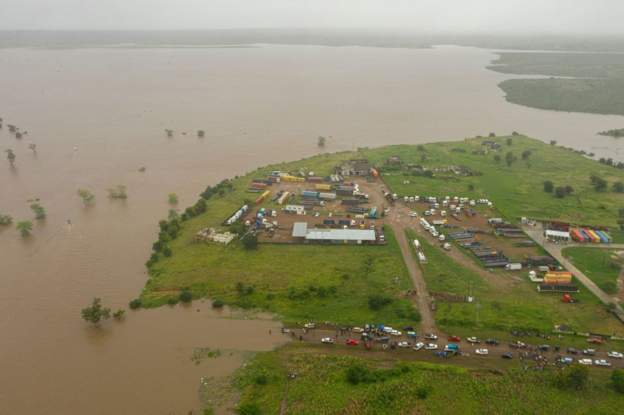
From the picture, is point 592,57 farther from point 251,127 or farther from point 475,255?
point 475,255

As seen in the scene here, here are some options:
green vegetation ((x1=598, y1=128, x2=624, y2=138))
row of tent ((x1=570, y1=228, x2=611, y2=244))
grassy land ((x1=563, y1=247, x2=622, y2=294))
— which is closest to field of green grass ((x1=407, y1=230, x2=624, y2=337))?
grassy land ((x1=563, y1=247, x2=622, y2=294))

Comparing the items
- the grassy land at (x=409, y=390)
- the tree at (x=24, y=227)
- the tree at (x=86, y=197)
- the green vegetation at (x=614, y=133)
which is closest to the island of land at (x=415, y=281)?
the grassy land at (x=409, y=390)

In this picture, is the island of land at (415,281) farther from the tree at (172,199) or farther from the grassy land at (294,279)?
the tree at (172,199)

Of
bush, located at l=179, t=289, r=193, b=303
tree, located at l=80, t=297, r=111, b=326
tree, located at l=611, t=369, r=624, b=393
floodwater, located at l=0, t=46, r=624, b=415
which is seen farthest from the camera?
bush, located at l=179, t=289, r=193, b=303

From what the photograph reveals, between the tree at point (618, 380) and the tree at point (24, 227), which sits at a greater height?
the tree at point (24, 227)

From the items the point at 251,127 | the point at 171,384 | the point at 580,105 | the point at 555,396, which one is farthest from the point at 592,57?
the point at 171,384

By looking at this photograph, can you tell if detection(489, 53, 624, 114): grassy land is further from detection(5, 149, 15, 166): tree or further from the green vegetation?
detection(5, 149, 15, 166): tree
